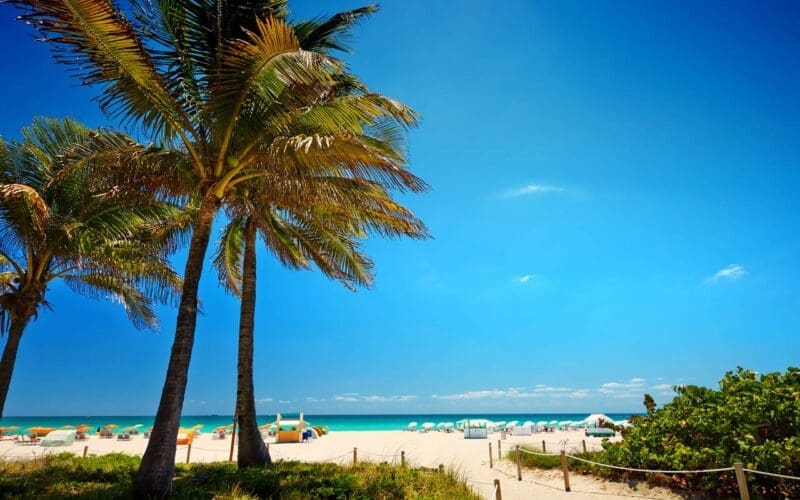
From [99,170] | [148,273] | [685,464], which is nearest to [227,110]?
[99,170]

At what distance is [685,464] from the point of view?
910 centimetres

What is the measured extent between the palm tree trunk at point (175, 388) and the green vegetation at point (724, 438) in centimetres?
930

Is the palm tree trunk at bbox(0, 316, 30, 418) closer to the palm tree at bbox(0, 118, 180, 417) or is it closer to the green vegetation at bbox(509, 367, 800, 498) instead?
the palm tree at bbox(0, 118, 180, 417)

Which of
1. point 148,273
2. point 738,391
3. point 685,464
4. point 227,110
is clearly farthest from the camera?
point 148,273

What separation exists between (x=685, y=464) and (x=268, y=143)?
33.8ft

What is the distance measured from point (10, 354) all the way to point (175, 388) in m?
5.69

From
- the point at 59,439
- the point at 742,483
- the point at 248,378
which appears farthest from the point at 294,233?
the point at 59,439

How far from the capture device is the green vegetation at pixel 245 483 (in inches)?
263

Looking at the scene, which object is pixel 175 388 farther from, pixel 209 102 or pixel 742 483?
pixel 742 483

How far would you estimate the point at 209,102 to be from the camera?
733 centimetres

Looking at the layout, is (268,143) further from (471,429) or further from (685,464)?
(471,429)

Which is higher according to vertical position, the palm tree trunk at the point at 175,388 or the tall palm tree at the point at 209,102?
the tall palm tree at the point at 209,102

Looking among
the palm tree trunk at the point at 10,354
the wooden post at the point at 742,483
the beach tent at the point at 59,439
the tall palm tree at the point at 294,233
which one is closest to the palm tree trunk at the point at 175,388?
the tall palm tree at the point at 294,233

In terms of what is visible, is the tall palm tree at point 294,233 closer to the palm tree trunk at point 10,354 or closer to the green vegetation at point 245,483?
the green vegetation at point 245,483
